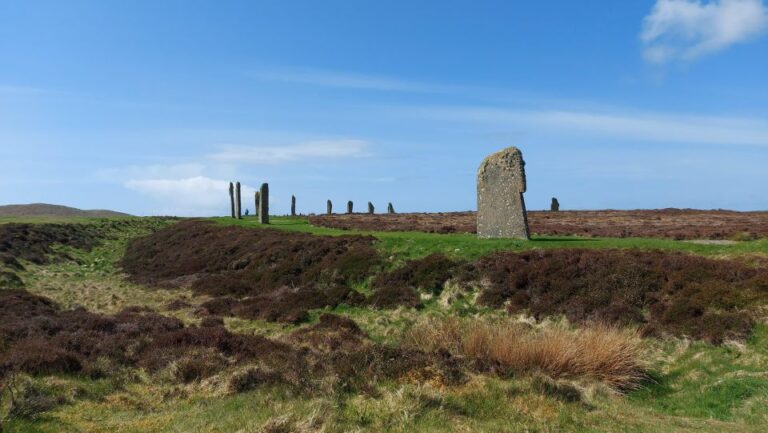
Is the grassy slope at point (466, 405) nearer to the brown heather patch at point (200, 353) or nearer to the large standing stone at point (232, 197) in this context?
the brown heather patch at point (200, 353)

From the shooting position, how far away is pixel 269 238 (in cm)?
3338

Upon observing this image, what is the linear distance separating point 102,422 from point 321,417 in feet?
11.5

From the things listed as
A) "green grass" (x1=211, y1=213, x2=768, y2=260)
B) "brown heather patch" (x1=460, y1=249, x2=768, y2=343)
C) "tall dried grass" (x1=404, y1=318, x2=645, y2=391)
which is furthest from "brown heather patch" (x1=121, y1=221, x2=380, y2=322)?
"tall dried grass" (x1=404, y1=318, x2=645, y2=391)

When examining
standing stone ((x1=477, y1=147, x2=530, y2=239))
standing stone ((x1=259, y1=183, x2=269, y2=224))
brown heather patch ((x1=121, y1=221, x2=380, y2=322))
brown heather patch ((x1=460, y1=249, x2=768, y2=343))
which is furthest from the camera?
standing stone ((x1=259, y1=183, x2=269, y2=224))

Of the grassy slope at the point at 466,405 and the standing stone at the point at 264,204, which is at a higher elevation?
the standing stone at the point at 264,204

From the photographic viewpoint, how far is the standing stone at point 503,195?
77.6ft

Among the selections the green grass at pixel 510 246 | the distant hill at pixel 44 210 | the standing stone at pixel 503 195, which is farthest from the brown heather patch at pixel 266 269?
the distant hill at pixel 44 210

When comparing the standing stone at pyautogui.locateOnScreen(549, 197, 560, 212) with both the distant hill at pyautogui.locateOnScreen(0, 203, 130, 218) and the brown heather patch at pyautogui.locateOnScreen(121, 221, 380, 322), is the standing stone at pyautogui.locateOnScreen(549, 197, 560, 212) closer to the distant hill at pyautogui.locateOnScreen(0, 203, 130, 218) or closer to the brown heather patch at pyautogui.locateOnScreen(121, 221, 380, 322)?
Result: the brown heather patch at pyautogui.locateOnScreen(121, 221, 380, 322)

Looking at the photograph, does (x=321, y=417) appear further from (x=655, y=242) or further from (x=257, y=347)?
(x=655, y=242)

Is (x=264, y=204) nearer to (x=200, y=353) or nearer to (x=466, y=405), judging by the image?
(x=200, y=353)

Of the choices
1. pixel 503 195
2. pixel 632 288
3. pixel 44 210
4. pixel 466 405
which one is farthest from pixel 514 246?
pixel 44 210

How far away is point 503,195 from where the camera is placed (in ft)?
79.1

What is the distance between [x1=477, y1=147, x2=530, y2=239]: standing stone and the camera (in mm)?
23641

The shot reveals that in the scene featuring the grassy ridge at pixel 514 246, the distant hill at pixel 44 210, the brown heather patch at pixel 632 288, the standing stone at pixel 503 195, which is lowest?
the brown heather patch at pixel 632 288
